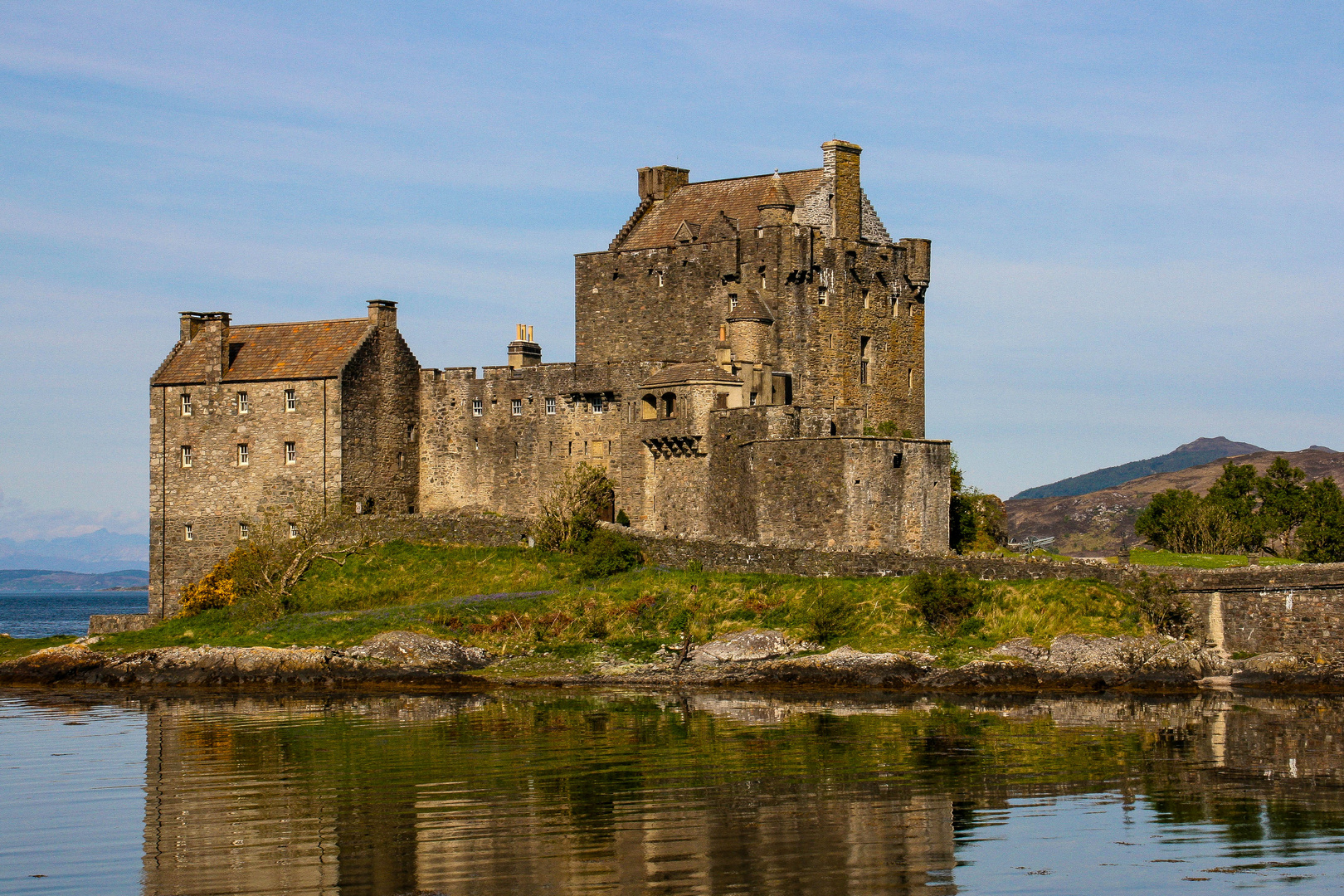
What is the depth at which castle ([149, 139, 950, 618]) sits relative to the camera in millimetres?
51594

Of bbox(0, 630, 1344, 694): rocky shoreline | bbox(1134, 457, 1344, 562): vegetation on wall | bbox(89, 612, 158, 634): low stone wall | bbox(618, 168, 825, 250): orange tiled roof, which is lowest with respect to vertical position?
bbox(0, 630, 1344, 694): rocky shoreline

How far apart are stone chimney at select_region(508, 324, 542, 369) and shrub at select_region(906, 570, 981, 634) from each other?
19447mm

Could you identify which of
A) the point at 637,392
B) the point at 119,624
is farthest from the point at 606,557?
the point at 119,624

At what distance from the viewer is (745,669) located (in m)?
→ 42.9

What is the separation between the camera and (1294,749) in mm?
Answer: 30453

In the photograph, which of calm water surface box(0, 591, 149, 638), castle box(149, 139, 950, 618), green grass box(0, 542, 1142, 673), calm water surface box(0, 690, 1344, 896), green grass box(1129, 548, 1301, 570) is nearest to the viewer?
calm water surface box(0, 690, 1344, 896)

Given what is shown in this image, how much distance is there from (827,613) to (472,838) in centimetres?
2159

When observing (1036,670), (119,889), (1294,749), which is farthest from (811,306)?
(119,889)

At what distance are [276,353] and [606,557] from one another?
15988 millimetres

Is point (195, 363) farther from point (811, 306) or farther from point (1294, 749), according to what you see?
point (1294, 749)

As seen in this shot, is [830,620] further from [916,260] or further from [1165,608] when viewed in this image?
[916,260]

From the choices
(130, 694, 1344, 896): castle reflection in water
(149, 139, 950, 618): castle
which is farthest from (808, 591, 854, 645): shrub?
(149, 139, 950, 618): castle

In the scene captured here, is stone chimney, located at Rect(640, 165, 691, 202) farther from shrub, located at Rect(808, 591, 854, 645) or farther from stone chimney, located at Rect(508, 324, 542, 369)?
shrub, located at Rect(808, 591, 854, 645)

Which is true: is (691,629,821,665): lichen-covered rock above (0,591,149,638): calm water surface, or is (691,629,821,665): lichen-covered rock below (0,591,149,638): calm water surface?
above
